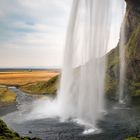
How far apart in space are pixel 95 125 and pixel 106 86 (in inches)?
2653

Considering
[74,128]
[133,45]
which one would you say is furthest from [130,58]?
[74,128]

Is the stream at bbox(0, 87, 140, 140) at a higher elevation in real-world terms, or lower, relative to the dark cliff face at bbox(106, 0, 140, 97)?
lower

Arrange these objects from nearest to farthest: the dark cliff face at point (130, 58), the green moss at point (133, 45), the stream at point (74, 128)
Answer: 1. the stream at point (74, 128)
2. the dark cliff face at point (130, 58)
3. the green moss at point (133, 45)

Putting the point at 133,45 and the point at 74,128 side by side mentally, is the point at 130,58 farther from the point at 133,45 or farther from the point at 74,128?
the point at 74,128

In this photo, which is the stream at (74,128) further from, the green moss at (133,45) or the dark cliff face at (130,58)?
the green moss at (133,45)

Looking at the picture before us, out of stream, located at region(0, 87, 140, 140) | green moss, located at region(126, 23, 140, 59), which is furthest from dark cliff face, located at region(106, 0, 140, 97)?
stream, located at region(0, 87, 140, 140)

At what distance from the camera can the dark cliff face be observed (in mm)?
126688

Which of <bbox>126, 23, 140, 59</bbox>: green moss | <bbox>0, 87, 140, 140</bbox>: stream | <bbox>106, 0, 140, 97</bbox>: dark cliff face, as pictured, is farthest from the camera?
<bbox>126, 23, 140, 59</bbox>: green moss

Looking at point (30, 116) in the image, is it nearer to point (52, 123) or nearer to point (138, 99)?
point (52, 123)

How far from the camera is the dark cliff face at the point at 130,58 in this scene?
12669 centimetres

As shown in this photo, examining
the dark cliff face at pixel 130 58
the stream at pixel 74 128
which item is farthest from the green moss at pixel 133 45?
the stream at pixel 74 128

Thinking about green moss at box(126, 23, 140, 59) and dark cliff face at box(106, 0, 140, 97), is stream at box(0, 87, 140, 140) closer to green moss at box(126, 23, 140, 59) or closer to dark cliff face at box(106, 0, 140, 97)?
dark cliff face at box(106, 0, 140, 97)

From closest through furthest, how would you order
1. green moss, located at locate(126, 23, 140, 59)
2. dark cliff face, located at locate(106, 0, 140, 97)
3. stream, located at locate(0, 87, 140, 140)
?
stream, located at locate(0, 87, 140, 140) → dark cliff face, located at locate(106, 0, 140, 97) → green moss, located at locate(126, 23, 140, 59)

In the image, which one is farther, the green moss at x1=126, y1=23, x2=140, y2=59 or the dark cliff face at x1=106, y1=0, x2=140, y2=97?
the green moss at x1=126, y1=23, x2=140, y2=59
